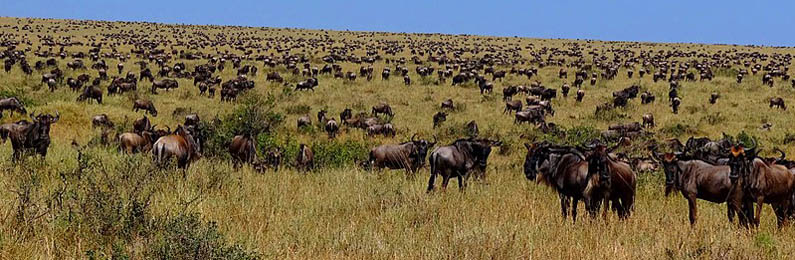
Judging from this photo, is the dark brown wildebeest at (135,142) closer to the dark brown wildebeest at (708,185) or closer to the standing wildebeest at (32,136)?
the standing wildebeest at (32,136)

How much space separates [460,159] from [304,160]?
13.1ft

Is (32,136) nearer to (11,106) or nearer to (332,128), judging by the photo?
(11,106)

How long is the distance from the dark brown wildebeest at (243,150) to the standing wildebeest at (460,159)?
4.24 m

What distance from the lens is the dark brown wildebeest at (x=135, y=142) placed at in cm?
1395

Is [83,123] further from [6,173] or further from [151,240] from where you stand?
[151,240]

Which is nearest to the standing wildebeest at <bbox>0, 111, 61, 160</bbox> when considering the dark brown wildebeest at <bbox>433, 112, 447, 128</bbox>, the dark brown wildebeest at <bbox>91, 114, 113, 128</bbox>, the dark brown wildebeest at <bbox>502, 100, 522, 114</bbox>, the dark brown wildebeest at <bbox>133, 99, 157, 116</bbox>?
the dark brown wildebeest at <bbox>91, 114, 113, 128</bbox>

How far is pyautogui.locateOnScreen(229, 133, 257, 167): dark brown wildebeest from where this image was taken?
13688mm

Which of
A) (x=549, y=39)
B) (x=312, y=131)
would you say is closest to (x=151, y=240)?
(x=312, y=131)

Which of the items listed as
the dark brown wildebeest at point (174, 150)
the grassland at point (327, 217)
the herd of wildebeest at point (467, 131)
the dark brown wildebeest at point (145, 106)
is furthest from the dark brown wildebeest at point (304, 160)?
the dark brown wildebeest at point (145, 106)

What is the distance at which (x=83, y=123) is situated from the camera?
66.3ft

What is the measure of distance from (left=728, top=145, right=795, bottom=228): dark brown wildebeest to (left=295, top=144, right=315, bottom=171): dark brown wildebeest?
8069mm

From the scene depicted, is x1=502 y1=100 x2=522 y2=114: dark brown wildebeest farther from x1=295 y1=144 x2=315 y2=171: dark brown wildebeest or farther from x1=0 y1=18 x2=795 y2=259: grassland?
x1=295 y1=144 x2=315 y2=171: dark brown wildebeest

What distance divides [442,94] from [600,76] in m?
15.4

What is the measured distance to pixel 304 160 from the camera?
13.8 m
